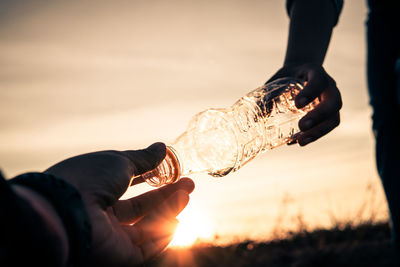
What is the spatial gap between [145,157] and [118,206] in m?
0.41

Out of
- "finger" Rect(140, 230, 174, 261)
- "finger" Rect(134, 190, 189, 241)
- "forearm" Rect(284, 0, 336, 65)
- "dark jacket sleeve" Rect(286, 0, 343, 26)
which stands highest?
"dark jacket sleeve" Rect(286, 0, 343, 26)

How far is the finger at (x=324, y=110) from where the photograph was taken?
5.44ft

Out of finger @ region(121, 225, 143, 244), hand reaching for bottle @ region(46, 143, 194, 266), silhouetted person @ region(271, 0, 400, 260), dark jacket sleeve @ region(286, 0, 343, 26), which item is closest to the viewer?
hand reaching for bottle @ region(46, 143, 194, 266)

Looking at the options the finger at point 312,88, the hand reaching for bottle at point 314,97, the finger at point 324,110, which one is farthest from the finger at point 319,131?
the finger at point 312,88

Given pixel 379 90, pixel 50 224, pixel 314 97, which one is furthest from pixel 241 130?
pixel 50 224

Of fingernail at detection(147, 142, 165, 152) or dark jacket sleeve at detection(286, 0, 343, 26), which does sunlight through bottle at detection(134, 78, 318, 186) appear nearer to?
fingernail at detection(147, 142, 165, 152)

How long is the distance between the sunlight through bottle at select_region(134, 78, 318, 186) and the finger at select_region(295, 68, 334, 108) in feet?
0.79

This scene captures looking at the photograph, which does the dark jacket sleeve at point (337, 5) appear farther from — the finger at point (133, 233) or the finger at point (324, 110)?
the finger at point (133, 233)

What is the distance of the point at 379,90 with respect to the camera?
1.42m

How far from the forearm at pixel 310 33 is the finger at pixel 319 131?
359 millimetres

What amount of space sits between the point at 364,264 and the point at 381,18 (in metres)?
2.12

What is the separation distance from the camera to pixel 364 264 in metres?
2.72

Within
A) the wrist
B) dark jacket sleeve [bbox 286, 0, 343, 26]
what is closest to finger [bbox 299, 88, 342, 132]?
dark jacket sleeve [bbox 286, 0, 343, 26]

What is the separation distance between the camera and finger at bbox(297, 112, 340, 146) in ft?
6.02
